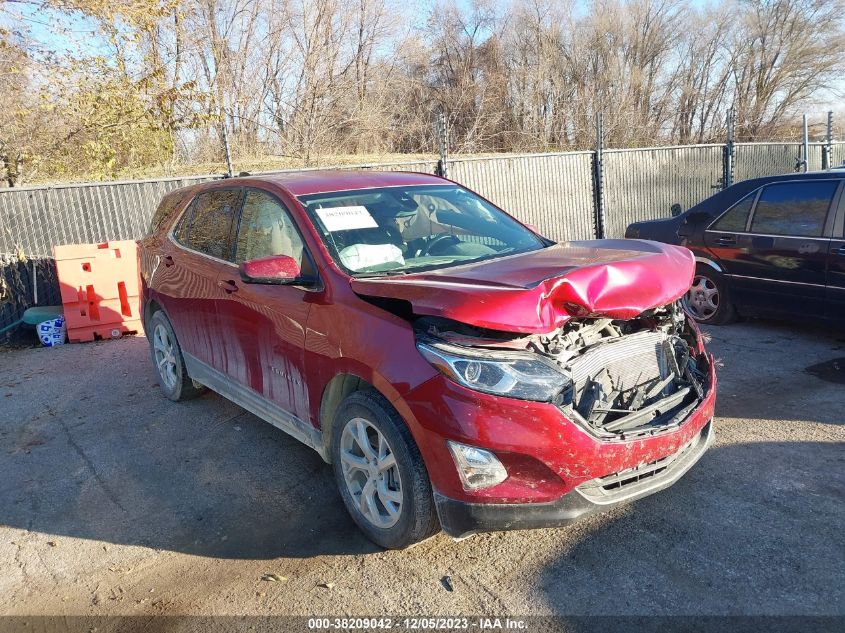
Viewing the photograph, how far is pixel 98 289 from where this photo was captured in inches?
339

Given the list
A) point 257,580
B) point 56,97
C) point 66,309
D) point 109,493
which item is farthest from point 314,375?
point 56,97

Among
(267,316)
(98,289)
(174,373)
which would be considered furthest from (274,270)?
(98,289)

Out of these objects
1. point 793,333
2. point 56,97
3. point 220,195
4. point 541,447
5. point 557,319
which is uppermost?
point 56,97

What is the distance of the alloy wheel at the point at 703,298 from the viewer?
713cm

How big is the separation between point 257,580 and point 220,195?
→ 2862mm

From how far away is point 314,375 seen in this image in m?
3.61

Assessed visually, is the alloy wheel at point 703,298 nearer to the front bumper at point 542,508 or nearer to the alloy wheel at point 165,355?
the front bumper at point 542,508

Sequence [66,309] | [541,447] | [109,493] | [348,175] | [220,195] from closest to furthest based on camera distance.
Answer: [541,447] → [109,493] → [348,175] → [220,195] → [66,309]

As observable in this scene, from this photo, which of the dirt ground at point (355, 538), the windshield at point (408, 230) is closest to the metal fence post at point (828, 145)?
the dirt ground at point (355, 538)

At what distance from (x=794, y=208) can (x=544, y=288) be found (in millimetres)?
4685

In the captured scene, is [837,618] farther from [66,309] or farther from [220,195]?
[66,309]

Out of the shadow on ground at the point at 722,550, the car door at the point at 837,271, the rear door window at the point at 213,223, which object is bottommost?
the shadow on ground at the point at 722,550

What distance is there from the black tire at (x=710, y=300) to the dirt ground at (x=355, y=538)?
1.85 meters

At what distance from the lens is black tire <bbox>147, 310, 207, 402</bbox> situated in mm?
5543
